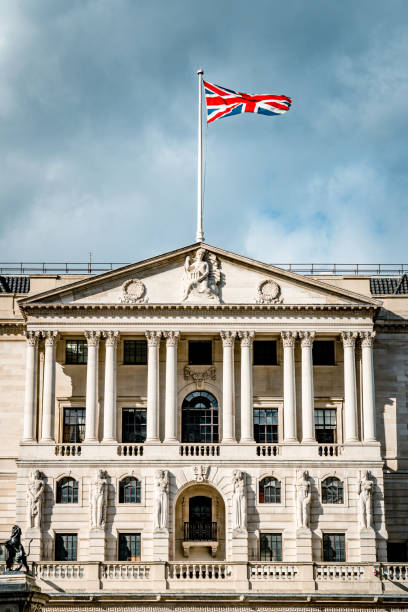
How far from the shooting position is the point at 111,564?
65.5 m

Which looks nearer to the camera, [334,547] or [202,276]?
[334,547]

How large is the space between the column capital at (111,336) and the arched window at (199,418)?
563 cm

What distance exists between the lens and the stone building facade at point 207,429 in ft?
224

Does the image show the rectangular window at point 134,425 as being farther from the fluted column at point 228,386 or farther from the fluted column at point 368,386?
the fluted column at point 368,386

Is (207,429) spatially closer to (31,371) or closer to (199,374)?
(199,374)

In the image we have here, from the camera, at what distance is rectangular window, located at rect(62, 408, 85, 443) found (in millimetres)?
73125

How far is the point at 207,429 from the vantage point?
7350 cm

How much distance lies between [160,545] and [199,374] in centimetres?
1091

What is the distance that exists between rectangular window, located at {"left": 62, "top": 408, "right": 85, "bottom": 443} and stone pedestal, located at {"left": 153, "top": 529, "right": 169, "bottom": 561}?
26.0 ft

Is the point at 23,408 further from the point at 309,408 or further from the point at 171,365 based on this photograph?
the point at 309,408

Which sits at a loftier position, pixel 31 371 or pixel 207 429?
pixel 31 371

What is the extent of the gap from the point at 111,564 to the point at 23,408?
526 inches

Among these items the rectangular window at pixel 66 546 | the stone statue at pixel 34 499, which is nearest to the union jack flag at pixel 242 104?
the stone statue at pixel 34 499

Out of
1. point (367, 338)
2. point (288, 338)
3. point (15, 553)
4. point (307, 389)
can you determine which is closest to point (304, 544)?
point (307, 389)
